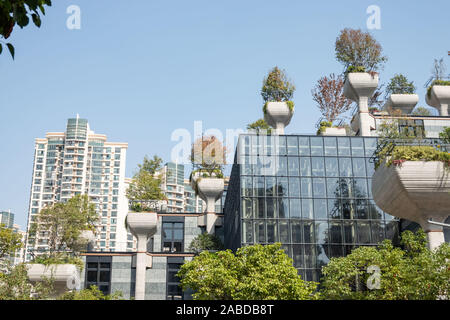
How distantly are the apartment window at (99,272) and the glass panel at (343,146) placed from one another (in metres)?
25.5

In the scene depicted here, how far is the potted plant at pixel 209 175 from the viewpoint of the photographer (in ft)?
188

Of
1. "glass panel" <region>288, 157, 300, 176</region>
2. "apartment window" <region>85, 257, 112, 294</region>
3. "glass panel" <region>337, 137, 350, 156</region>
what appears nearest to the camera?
"glass panel" <region>288, 157, 300, 176</region>

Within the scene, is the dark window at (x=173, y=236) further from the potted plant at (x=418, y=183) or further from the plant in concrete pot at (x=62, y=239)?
the potted plant at (x=418, y=183)

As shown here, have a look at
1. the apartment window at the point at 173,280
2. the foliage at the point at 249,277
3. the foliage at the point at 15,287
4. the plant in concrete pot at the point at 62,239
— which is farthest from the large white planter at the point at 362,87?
the foliage at the point at 15,287

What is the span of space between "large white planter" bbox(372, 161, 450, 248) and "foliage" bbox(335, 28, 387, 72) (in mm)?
23321

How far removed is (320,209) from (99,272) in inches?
935

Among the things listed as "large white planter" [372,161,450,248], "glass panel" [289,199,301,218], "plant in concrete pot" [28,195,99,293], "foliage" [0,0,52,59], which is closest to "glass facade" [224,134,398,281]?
"glass panel" [289,199,301,218]

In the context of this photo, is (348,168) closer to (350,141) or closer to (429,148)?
(350,141)

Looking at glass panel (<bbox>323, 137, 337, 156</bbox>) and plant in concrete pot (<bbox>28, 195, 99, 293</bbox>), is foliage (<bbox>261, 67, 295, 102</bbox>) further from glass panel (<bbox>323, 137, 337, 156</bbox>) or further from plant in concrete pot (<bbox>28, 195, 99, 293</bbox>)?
plant in concrete pot (<bbox>28, 195, 99, 293</bbox>)

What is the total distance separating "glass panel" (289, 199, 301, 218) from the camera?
4255 centimetres

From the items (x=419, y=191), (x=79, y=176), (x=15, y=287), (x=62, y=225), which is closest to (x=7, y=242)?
(x=15, y=287)

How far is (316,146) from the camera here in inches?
1779
